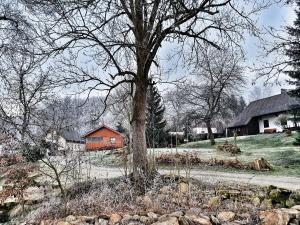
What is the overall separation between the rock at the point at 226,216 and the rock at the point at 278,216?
53 centimetres

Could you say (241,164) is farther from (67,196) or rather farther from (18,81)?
(18,81)

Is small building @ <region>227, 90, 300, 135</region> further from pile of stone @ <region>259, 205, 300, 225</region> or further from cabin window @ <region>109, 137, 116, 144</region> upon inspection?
pile of stone @ <region>259, 205, 300, 225</region>

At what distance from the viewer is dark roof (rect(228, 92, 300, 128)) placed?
40938 mm

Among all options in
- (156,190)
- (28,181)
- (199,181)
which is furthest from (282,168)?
(28,181)

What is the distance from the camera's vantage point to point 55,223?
714 cm

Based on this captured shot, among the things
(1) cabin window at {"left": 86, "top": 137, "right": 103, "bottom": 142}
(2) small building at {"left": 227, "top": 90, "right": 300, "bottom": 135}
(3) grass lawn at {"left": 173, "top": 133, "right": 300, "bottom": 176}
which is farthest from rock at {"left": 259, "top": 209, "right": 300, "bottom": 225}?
(1) cabin window at {"left": 86, "top": 137, "right": 103, "bottom": 142}

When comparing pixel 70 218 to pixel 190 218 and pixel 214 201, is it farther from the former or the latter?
pixel 214 201

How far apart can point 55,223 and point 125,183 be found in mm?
2521

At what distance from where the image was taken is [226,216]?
6.70 m

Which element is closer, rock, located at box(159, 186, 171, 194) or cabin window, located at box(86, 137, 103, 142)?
rock, located at box(159, 186, 171, 194)

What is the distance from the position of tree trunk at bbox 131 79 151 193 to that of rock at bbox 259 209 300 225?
11.4 ft

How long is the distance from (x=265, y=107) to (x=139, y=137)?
37.1m

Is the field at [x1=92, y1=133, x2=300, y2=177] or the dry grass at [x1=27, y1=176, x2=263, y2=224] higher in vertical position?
the field at [x1=92, y1=133, x2=300, y2=177]

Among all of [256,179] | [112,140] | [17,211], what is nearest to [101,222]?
[17,211]
